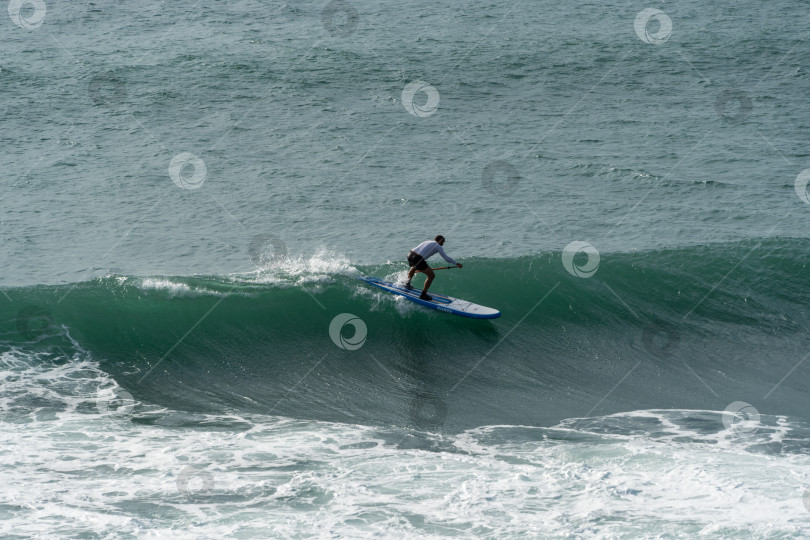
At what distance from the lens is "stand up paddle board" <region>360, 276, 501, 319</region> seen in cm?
1733

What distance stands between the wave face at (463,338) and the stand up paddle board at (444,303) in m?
0.22

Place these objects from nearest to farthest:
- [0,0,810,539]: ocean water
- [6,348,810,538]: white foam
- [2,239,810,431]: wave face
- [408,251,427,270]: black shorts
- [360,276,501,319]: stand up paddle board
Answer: [6,348,810,538]: white foam → [0,0,810,539]: ocean water → [2,239,810,431]: wave face → [408,251,427,270]: black shorts → [360,276,501,319]: stand up paddle board

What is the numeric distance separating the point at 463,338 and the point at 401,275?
2537 mm

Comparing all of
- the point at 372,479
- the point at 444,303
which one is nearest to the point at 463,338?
the point at 444,303

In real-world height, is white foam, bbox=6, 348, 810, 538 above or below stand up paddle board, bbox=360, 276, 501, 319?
below

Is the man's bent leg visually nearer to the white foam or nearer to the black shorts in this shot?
the black shorts

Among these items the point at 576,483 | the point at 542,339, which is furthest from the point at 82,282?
the point at 576,483

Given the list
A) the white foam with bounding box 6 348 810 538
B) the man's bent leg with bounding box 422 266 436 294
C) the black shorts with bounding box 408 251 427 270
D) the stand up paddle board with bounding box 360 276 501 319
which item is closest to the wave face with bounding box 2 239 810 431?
the stand up paddle board with bounding box 360 276 501 319

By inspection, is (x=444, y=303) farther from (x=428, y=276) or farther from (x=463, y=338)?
(x=463, y=338)

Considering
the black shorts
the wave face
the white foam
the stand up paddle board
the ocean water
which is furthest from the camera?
the stand up paddle board

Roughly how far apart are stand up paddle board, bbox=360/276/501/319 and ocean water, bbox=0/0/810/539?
297 mm

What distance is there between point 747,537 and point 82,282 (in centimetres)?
1417

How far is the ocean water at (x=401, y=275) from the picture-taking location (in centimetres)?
1230

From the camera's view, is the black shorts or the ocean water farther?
the black shorts
